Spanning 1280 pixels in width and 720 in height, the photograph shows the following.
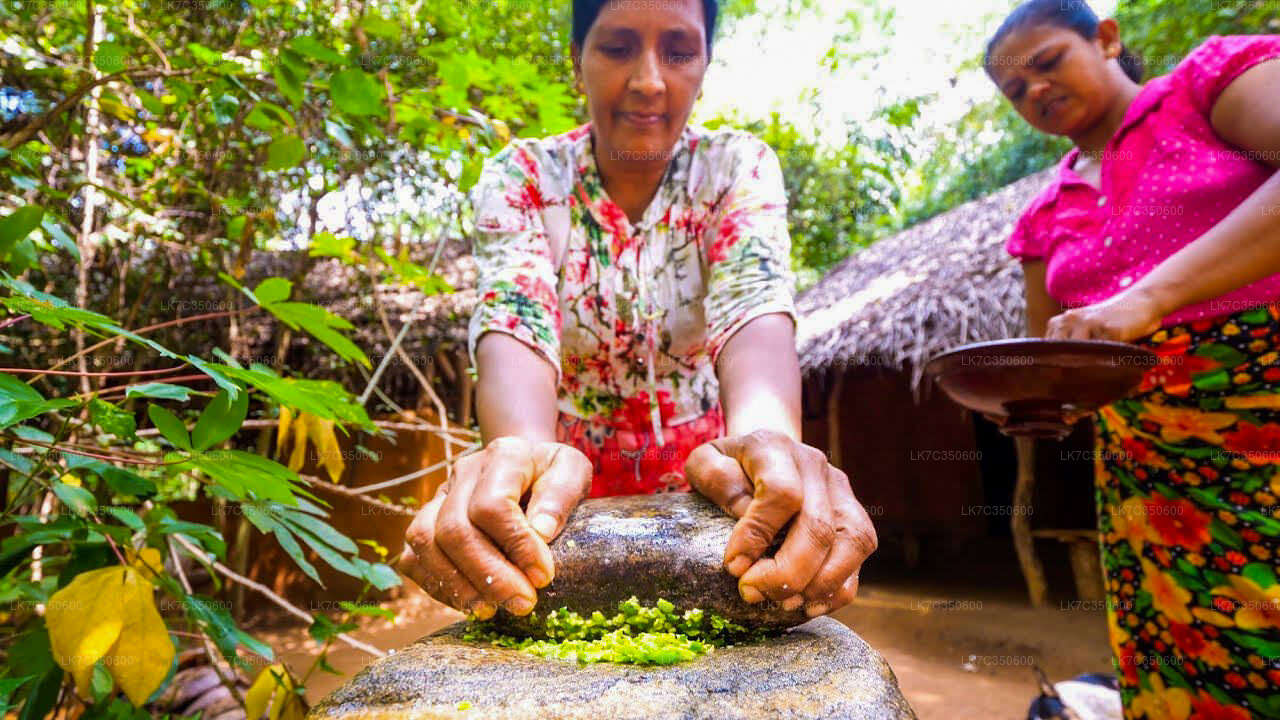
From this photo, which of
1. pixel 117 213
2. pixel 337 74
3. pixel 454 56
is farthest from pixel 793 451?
pixel 117 213

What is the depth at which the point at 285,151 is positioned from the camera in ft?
6.51

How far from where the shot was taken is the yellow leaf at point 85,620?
1.13 metres

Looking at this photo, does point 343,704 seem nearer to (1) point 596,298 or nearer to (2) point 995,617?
(1) point 596,298

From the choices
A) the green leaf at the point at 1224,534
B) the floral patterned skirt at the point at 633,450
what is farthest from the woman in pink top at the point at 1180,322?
the floral patterned skirt at the point at 633,450

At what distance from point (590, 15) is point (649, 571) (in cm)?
133

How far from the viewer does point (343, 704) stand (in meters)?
0.96

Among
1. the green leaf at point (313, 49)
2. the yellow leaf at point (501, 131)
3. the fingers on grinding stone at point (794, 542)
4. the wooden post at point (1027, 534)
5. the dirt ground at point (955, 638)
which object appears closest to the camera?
the fingers on grinding stone at point (794, 542)

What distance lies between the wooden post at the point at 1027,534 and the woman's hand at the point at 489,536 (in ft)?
22.1

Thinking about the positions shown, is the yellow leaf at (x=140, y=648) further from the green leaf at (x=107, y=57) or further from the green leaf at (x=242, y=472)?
the green leaf at (x=107, y=57)

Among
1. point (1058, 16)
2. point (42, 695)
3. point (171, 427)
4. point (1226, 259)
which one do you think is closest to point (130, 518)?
point (42, 695)

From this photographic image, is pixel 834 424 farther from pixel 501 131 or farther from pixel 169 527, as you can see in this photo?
pixel 169 527

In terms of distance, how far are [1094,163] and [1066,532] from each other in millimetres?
5336

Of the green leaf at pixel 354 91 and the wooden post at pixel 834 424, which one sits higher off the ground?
the green leaf at pixel 354 91

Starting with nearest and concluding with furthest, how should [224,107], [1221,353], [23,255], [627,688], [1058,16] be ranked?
[627,688] < [23,255] < [1221,353] < [224,107] < [1058,16]
